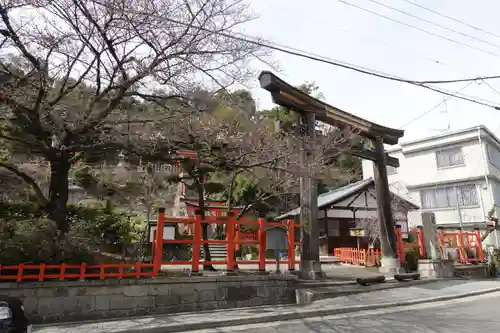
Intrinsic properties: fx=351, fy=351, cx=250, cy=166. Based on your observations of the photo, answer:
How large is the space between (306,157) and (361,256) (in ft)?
28.4

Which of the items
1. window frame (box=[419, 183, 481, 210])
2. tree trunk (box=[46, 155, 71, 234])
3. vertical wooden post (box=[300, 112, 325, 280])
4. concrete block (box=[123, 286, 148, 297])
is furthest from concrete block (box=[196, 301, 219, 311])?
window frame (box=[419, 183, 481, 210])

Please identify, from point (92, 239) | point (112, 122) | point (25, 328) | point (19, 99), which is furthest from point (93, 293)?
point (19, 99)

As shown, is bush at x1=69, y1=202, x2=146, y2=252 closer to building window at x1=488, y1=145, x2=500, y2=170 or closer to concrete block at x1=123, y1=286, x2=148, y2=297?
concrete block at x1=123, y1=286, x2=148, y2=297

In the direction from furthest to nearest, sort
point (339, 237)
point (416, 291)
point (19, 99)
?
1. point (339, 237)
2. point (416, 291)
3. point (19, 99)

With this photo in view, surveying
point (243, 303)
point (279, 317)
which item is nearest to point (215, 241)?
point (243, 303)

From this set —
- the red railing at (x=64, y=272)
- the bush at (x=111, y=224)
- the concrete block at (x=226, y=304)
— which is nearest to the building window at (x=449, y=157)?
the bush at (x=111, y=224)

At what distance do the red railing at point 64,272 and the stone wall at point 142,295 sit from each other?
0.42 feet

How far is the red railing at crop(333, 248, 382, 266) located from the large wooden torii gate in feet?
10.3

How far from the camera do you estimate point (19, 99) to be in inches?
306

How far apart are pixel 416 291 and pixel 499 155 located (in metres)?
22.6

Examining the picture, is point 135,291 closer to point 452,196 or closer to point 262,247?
point 262,247

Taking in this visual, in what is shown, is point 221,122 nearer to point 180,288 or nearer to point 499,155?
point 180,288

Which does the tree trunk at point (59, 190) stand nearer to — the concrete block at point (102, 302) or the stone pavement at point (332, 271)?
the concrete block at point (102, 302)

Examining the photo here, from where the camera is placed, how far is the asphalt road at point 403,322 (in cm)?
682
